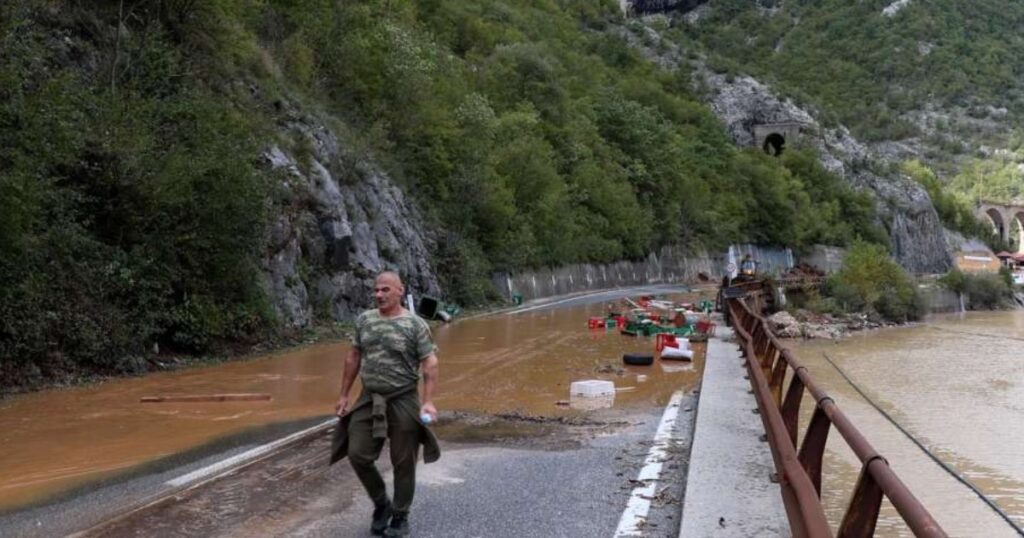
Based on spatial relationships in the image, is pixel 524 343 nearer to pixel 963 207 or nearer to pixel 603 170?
pixel 603 170

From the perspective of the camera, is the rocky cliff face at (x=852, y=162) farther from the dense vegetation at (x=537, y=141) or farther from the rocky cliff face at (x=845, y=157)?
the dense vegetation at (x=537, y=141)

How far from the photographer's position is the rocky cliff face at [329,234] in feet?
75.5

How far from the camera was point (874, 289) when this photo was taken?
5284cm

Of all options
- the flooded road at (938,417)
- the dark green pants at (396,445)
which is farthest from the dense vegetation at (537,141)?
the dark green pants at (396,445)

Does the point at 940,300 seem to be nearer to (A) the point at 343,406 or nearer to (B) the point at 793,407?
(B) the point at 793,407

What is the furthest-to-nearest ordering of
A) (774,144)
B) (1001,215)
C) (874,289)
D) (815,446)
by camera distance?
(1001,215) < (774,144) < (874,289) < (815,446)

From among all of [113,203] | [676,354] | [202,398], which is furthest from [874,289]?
[202,398]

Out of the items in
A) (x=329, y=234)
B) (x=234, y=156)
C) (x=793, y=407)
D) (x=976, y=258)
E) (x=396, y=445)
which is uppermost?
(x=234, y=156)

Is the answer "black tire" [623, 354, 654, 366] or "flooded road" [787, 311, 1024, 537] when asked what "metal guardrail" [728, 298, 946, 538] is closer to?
"flooded road" [787, 311, 1024, 537]

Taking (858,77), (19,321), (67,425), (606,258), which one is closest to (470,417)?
(67,425)

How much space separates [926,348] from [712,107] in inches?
3772

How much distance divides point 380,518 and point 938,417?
15.5m

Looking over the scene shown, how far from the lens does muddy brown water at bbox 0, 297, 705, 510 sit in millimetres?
8938

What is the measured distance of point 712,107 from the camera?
420 feet
